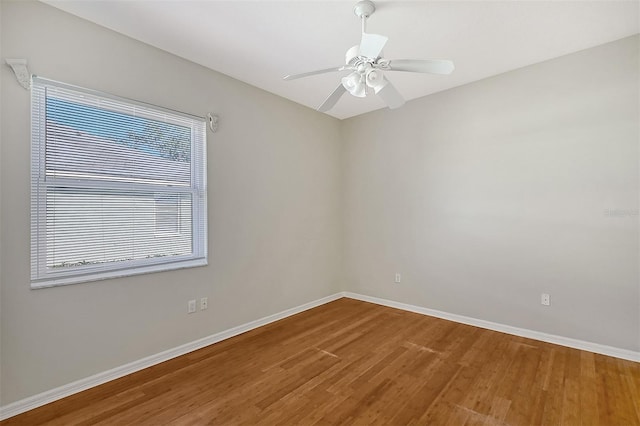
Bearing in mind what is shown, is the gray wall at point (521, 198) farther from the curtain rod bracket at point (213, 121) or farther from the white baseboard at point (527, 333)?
the curtain rod bracket at point (213, 121)

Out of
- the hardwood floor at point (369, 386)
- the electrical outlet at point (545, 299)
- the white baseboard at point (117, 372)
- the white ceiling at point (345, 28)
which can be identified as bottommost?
the hardwood floor at point (369, 386)

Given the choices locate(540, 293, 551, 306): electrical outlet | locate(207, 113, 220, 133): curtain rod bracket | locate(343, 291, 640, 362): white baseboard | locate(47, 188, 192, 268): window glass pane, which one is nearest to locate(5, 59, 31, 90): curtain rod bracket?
locate(47, 188, 192, 268): window glass pane

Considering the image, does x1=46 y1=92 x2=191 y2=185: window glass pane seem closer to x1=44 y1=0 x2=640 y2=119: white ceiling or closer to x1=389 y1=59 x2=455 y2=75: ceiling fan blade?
x1=44 y1=0 x2=640 y2=119: white ceiling

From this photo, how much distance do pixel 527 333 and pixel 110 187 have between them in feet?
13.8

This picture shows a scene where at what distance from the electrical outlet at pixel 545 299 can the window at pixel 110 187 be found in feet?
11.4

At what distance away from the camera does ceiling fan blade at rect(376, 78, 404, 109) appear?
2050 mm

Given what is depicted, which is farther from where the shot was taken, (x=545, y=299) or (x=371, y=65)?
(x=545, y=299)

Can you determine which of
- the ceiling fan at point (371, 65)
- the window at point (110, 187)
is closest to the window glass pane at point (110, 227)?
the window at point (110, 187)

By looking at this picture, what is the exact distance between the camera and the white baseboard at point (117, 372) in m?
1.92

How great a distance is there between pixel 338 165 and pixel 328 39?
2.29 meters

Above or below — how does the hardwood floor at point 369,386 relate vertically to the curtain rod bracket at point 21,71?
below

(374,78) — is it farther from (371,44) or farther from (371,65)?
(371,44)

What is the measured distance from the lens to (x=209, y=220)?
299 centimetres

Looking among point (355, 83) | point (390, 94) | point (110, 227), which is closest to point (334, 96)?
point (355, 83)
